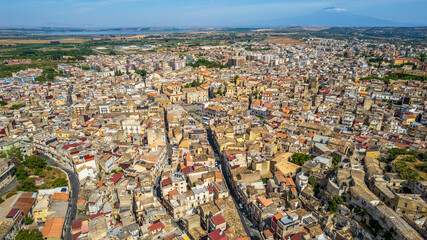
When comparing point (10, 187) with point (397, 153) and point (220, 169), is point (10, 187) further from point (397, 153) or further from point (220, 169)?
point (397, 153)

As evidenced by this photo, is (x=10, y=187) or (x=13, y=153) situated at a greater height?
(x=13, y=153)

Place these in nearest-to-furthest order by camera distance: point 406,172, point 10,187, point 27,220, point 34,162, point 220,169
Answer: point 27,220
point 406,172
point 10,187
point 34,162
point 220,169

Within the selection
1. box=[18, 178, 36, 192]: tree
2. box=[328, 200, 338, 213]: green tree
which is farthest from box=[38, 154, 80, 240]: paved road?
box=[328, 200, 338, 213]: green tree

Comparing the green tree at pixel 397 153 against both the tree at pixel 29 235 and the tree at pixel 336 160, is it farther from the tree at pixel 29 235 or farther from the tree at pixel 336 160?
the tree at pixel 29 235

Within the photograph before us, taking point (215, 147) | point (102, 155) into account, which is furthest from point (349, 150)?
point (102, 155)

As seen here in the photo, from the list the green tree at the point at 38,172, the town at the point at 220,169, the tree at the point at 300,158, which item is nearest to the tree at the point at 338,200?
the town at the point at 220,169

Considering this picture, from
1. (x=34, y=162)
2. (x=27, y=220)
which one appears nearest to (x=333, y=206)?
(x=27, y=220)

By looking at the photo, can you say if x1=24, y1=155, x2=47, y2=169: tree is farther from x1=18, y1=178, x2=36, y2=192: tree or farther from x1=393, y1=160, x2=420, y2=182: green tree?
x1=393, y1=160, x2=420, y2=182: green tree
